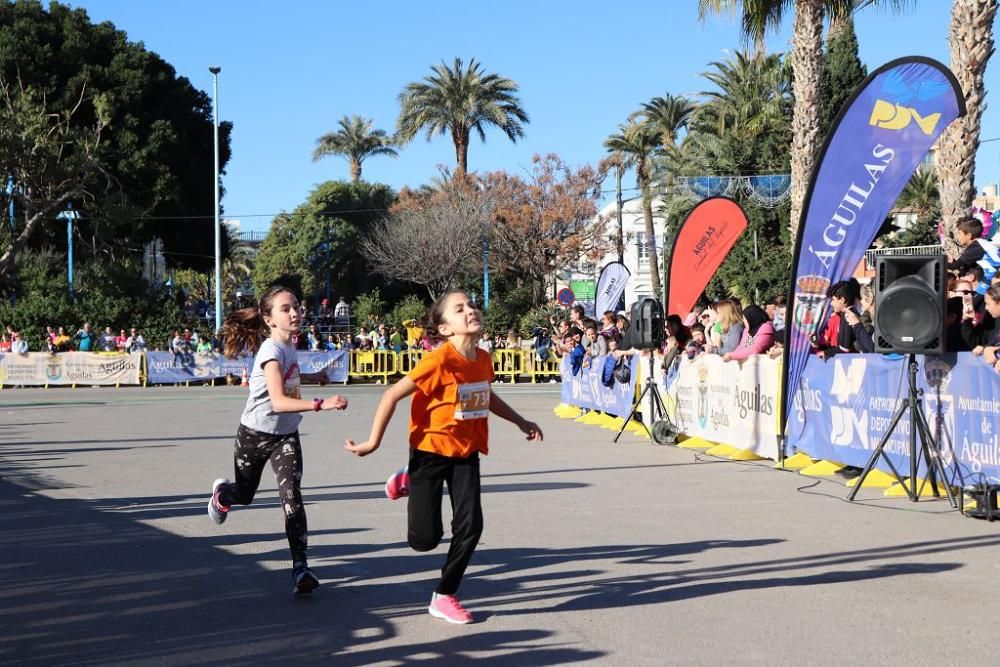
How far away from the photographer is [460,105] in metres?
54.4

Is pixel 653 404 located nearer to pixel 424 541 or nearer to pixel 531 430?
pixel 531 430

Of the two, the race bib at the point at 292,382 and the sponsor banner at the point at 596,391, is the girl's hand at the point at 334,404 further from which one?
the sponsor banner at the point at 596,391

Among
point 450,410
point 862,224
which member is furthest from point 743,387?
point 450,410

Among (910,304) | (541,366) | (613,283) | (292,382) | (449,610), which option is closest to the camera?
(449,610)

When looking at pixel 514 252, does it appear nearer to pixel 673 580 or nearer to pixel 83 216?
pixel 83 216

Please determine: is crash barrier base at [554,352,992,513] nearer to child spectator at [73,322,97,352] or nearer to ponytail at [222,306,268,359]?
ponytail at [222,306,268,359]

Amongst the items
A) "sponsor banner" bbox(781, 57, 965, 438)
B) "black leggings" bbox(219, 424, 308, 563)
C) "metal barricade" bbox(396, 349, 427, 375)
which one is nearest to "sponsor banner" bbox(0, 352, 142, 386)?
"metal barricade" bbox(396, 349, 427, 375)

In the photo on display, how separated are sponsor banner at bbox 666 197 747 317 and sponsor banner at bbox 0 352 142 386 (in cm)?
2137

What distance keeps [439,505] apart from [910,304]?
5.08 meters

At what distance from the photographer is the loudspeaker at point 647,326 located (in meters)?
15.2

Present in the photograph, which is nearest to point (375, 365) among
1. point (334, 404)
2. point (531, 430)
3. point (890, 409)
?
point (890, 409)

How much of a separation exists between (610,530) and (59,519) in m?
4.22

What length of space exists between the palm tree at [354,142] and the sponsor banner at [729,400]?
53856mm

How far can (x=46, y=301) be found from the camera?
132ft
